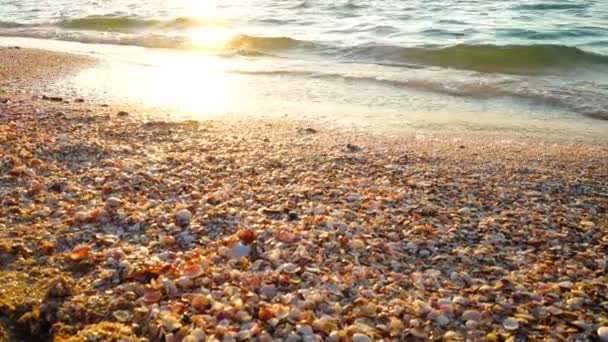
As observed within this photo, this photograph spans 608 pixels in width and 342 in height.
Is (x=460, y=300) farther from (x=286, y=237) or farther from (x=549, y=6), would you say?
(x=549, y=6)

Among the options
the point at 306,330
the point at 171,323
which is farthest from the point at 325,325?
the point at 171,323

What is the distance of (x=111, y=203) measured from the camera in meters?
3.43

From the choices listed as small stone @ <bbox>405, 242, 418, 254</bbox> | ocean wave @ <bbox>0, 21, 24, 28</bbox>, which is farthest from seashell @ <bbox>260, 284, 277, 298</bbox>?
ocean wave @ <bbox>0, 21, 24, 28</bbox>

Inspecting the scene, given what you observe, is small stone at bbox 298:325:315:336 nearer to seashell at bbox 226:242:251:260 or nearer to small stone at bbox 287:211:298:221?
seashell at bbox 226:242:251:260

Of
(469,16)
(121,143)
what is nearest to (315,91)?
(121,143)

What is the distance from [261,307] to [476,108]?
6518mm

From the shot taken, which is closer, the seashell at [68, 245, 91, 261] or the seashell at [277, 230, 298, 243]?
the seashell at [68, 245, 91, 261]

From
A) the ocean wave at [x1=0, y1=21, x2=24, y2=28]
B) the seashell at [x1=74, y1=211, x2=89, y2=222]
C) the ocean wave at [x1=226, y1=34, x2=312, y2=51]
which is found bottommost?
the seashell at [x1=74, y1=211, x2=89, y2=222]

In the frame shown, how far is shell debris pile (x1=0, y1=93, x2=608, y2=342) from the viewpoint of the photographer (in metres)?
2.40

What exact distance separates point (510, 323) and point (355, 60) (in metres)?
10.0

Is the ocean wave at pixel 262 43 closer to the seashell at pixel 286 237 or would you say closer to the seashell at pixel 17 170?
the seashell at pixel 17 170

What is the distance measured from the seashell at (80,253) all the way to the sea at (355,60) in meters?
3.93

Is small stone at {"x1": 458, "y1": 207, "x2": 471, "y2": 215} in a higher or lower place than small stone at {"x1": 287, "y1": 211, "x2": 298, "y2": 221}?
lower

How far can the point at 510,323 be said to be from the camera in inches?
96.7
